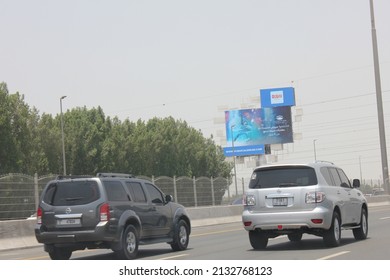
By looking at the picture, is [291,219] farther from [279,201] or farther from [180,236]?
[180,236]

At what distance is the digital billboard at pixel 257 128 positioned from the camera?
90.4 metres

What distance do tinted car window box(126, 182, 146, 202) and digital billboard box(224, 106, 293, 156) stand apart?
240 ft

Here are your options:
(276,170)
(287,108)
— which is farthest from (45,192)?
(287,108)

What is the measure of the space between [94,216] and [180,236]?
3.48 metres

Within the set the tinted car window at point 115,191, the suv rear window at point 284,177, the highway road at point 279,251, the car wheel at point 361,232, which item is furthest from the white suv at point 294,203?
the tinted car window at point 115,191

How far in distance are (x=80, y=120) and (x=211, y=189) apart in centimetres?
6237

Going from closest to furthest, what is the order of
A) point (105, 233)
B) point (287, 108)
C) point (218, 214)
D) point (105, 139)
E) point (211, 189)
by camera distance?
point (105, 233) → point (218, 214) → point (211, 189) → point (287, 108) → point (105, 139)

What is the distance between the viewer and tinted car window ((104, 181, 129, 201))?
16094mm

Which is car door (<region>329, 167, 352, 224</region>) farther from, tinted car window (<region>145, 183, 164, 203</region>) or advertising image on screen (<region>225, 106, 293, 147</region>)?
advertising image on screen (<region>225, 106, 293, 147</region>)

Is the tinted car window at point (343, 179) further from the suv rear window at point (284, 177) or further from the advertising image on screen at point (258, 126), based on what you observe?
the advertising image on screen at point (258, 126)

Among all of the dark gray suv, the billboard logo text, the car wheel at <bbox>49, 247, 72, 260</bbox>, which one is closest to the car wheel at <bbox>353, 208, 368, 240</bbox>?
the dark gray suv

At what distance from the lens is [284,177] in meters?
16.7

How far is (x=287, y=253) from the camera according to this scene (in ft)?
51.8

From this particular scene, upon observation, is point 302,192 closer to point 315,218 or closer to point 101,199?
point 315,218
